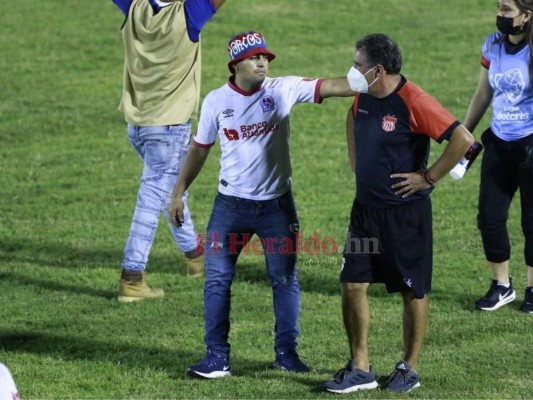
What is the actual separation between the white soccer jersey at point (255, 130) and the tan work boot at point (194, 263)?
2618 mm

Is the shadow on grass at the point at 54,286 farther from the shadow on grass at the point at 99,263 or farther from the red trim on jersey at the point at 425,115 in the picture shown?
the red trim on jersey at the point at 425,115

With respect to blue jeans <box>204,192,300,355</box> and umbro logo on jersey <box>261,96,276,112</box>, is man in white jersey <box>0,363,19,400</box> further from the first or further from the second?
umbro logo on jersey <box>261,96,276,112</box>

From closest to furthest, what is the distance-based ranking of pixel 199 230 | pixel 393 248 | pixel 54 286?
pixel 393 248 → pixel 54 286 → pixel 199 230

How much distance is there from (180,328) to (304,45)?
37.4ft

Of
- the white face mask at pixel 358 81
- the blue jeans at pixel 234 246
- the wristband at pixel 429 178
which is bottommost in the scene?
the blue jeans at pixel 234 246

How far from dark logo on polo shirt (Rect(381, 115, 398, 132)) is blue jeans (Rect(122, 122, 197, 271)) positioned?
299 cm

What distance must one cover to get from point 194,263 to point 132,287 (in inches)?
31.7

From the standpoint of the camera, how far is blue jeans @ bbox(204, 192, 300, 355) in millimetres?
7832

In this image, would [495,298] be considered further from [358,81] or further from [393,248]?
[358,81]

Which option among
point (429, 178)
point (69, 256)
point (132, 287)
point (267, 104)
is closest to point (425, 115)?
point (429, 178)

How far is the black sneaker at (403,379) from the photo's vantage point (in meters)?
7.41

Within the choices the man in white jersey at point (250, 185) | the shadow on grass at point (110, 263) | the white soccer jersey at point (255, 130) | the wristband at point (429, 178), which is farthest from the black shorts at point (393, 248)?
the shadow on grass at point (110, 263)

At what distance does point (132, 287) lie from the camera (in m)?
9.80

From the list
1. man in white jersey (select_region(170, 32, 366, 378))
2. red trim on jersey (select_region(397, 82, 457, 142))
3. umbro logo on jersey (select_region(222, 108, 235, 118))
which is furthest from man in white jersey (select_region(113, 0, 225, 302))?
red trim on jersey (select_region(397, 82, 457, 142))
